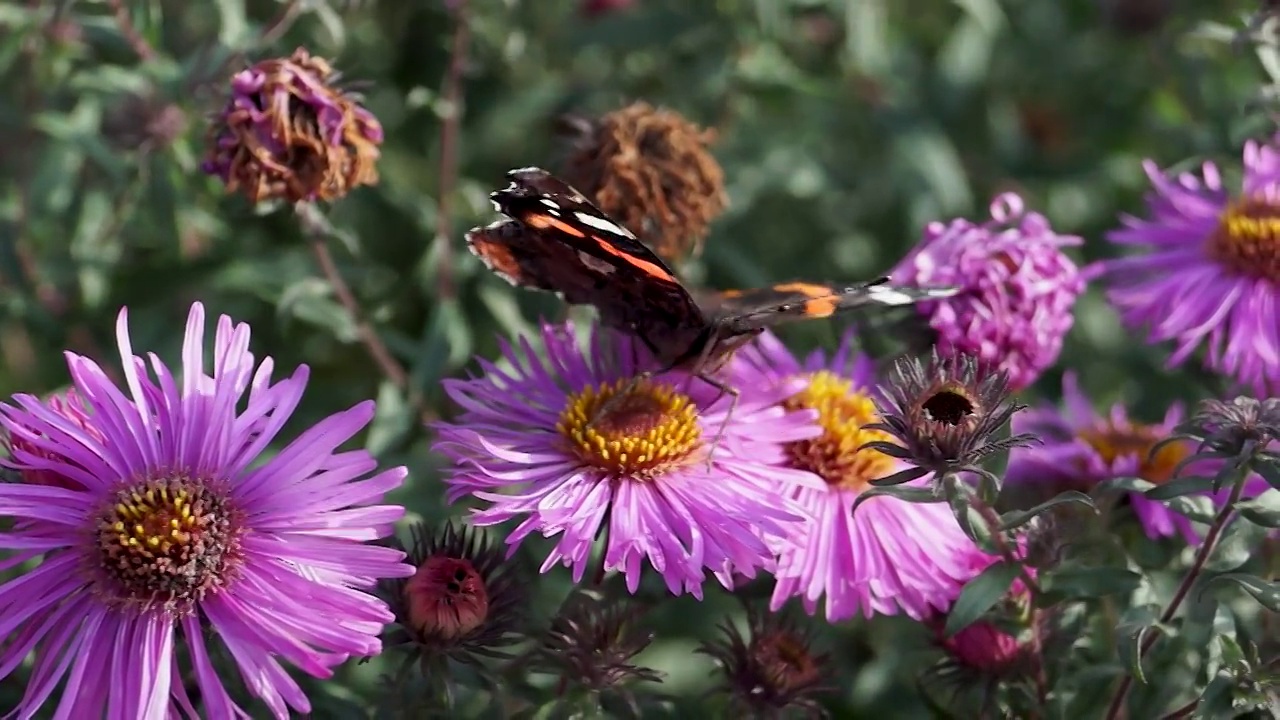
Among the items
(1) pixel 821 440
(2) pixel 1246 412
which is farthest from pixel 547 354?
(2) pixel 1246 412

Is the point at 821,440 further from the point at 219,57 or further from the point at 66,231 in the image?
the point at 66,231

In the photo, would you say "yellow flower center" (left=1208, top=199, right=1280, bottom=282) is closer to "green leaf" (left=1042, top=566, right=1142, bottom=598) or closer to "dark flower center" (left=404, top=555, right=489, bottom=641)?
"green leaf" (left=1042, top=566, right=1142, bottom=598)

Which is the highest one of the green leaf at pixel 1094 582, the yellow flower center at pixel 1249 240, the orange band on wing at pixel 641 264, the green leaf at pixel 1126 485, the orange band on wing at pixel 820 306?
the orange band on wing at pixel 641 264

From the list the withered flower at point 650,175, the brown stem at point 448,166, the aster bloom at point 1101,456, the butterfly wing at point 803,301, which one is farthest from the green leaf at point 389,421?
the aster bloom at point 1101,456


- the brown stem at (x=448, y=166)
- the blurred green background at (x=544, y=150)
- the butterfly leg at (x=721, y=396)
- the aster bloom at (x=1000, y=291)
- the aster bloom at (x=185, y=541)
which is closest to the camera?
the aster bloom at (x=185, y=541)

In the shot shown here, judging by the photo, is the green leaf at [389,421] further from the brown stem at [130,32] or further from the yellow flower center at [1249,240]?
the yellow flower center at [1249,240]

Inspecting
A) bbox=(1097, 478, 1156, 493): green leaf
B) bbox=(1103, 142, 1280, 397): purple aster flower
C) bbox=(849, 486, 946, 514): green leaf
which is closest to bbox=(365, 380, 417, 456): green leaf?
bbox=(849, 486, 946, 514): green leaf

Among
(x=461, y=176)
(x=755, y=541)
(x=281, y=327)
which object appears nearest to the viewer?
(x=755, y=541)
